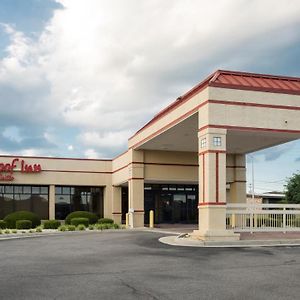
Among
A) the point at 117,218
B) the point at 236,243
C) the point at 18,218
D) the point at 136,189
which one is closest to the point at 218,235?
the point at 236,243

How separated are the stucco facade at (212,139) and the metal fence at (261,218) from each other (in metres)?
1.48

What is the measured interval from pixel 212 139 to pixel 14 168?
22793 millimetres

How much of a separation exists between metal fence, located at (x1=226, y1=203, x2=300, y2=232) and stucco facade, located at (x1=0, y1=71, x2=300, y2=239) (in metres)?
1.48

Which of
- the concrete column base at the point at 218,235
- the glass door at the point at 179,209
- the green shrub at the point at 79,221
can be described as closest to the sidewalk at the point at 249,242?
the concrete column base at the point at 218,235

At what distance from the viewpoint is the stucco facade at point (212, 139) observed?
2098 cm

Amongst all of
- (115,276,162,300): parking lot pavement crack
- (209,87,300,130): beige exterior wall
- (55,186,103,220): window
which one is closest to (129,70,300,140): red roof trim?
(209,87,300,130): beige exterior wall

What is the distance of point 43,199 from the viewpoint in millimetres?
41156

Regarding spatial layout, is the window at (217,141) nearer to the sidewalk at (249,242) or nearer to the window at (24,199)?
the sidewalk at (249,242)

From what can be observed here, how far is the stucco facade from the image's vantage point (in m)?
21.0

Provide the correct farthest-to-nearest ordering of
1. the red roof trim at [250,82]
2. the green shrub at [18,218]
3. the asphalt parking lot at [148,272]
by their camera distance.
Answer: the green shrub at [18,218] < the red roof trim at [250,82] < the asphalt parking lot at [148,272]

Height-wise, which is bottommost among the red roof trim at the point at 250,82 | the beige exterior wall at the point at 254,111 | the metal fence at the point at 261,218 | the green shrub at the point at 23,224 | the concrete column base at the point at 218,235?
the green shrub at the point at 23,224

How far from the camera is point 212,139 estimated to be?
21000 millimetres

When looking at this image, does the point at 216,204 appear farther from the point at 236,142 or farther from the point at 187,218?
the point at 187,218

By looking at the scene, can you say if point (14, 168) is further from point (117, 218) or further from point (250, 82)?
point (250, 82)
